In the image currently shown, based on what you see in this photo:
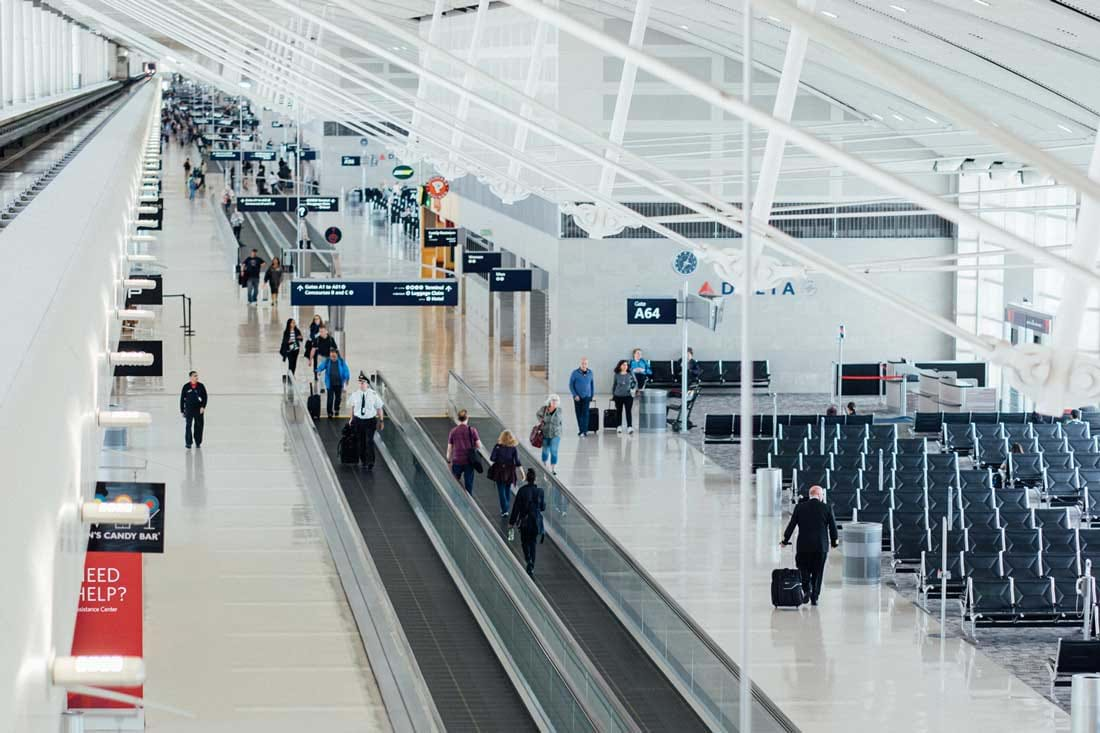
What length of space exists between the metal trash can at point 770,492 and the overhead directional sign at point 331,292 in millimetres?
10842

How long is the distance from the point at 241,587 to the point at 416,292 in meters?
12.7

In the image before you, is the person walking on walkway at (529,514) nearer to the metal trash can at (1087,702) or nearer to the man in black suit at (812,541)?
the man in black suit at (812,541)

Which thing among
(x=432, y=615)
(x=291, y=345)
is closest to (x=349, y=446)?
(x=291, y=345)

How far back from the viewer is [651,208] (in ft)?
100

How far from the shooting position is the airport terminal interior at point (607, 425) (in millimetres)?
6234

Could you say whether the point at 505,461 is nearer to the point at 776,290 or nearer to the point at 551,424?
the point at 551,424

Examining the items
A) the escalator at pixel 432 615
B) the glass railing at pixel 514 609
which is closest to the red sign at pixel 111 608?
the escalator at pixel 432 615

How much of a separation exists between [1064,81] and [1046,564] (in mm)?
4925

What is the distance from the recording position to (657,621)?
45.9ft

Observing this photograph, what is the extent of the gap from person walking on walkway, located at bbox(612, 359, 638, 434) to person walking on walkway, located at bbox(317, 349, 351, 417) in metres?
4.12

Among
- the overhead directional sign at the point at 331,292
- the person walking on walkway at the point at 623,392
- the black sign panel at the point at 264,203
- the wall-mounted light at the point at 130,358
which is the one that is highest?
the black sign panel at the point at 264,203

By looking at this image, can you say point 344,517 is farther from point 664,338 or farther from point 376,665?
point 664,338

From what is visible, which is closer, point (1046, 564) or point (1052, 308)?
point (1046, 564)

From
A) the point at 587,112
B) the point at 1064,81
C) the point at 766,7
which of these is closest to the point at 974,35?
the point at 1064,81
